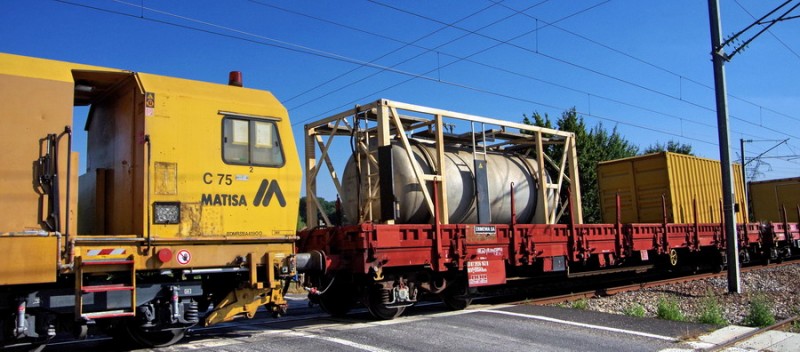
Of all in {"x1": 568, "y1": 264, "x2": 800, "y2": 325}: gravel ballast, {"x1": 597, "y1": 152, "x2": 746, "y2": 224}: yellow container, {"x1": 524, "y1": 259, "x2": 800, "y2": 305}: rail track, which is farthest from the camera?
{"x1": 597, "y1": 152, "x2": 746, "y2": 224}: yellow container

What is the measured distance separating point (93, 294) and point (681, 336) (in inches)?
304

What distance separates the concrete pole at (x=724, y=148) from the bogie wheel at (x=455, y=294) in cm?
683

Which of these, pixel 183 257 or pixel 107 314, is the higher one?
pixel 183 257

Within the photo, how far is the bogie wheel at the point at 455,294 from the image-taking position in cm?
1099

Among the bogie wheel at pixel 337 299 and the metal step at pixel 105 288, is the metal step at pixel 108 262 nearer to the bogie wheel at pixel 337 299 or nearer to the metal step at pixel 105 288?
the metal step at pixel 105 288

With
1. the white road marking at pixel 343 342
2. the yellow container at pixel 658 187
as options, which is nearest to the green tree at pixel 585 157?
the yellow container at pixel 658 187

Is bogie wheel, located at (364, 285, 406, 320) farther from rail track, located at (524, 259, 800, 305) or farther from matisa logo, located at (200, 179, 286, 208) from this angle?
rail track, located at (524, 259, 800, 305)

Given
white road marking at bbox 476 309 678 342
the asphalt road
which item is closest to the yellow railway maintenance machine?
the asphalt road

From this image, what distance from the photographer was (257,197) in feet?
25.3

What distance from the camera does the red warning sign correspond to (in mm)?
7004

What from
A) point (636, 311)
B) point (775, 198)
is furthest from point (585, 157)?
point (636, 311)

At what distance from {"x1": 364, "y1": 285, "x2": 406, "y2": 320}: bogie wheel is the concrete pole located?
27.9ft

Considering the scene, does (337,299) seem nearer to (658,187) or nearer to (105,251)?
(105,251)

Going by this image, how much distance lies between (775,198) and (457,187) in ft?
65.4
